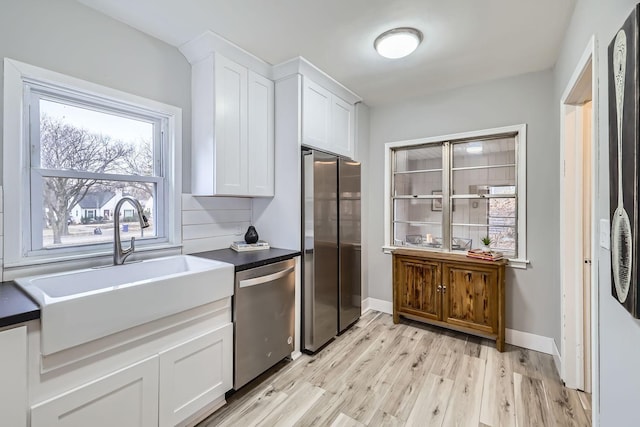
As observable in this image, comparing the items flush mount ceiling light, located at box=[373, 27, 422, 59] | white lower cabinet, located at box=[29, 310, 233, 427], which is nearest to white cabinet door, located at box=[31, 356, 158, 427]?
white lower cabinet, located at box=[29, 310, 233, 427]

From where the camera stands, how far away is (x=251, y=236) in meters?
2.67

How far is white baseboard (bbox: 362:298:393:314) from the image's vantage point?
3.55 m

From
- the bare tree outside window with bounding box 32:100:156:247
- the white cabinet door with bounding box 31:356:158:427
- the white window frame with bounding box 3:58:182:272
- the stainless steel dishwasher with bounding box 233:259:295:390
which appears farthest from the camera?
the stainless steel dishwasher with bounding box 233:259:295:390

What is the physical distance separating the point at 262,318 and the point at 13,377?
4.25ft

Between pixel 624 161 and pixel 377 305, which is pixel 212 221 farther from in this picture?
pixel 624 161

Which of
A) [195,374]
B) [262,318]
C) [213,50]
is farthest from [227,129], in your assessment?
[195,374]

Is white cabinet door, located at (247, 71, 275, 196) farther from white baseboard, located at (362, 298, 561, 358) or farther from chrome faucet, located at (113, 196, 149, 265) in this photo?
white baseboard, located at (362, 298, 561, 358)

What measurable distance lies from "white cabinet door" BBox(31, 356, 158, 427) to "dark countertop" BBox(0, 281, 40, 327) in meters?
0.37

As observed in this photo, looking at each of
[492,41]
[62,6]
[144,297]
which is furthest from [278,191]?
[492,41]

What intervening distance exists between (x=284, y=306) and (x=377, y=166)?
7.04 ft

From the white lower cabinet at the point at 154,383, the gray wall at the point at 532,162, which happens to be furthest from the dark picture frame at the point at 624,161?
the white lower cabinet at the point at 154,383

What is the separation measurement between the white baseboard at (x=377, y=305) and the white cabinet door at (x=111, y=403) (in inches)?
101

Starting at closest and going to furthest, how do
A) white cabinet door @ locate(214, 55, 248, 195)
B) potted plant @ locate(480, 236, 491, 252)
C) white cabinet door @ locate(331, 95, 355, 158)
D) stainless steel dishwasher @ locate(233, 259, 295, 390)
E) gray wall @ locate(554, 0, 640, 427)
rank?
gray wall @ locate(554, 0, 640, 427)
stainless steel dishwasher @ locate(233, 259, 295, 390)
white cabinet door @ locate(214, 55, 248, 195)
potted plant @ locate(480, 236, 491, 252)
white cabinet door @ locate(331, 95, 355, 158)

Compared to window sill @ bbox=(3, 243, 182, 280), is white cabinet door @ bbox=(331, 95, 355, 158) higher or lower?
higher
